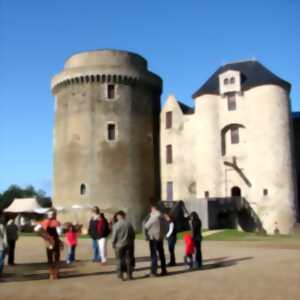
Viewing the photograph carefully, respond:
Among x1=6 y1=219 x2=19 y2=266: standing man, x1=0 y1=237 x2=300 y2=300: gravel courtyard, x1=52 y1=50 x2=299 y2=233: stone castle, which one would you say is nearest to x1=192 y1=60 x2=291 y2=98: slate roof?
x1=52 y1=50 x2=299 y2=233: stone castle

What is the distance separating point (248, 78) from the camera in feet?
128

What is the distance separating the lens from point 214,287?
9273 millimetres

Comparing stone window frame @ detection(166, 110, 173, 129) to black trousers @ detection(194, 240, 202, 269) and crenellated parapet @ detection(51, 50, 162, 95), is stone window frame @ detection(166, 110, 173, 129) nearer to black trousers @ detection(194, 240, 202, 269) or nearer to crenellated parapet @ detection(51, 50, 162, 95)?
crenellated parapet @ detection(51, 50, 162, 95)

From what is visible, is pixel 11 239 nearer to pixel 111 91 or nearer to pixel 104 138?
pixel 104 138

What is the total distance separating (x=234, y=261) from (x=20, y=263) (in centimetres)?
709

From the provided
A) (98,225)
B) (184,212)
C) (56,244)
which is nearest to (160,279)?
(56,244)

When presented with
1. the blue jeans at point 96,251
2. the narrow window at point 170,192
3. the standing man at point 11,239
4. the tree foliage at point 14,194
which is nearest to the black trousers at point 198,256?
the blue jeans at point 96,251

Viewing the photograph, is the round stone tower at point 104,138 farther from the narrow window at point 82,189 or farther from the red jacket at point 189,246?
the red jacket at point 189,246

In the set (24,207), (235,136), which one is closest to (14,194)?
(24,207)

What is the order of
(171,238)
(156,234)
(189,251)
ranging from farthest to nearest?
(171,238)
(189,251)
(156,234)

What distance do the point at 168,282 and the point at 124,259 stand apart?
4.38ft

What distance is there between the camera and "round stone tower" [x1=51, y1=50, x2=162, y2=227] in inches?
1516

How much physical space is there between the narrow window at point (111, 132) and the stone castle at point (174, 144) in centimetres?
2

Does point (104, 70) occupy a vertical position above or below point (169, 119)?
above
